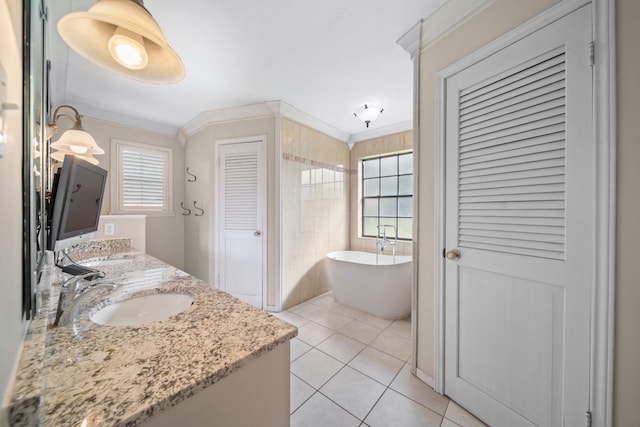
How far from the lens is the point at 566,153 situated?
3.53ft

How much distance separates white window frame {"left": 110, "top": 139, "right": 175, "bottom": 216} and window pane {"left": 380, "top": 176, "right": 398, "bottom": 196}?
326 cm

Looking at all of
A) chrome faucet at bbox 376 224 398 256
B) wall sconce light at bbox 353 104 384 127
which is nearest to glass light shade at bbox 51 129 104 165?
wall sconce light at bbox 353 104 384 127

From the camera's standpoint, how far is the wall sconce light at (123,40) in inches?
27.2

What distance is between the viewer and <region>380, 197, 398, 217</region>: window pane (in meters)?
3.68

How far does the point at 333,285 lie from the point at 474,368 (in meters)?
1.87

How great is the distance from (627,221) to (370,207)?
120 inches

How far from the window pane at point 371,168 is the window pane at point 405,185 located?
1.34 ft

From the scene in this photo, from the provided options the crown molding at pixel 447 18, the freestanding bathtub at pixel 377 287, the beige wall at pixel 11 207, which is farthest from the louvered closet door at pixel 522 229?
the beige wall at pixel 11 207

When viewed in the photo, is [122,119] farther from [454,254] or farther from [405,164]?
[454,254]

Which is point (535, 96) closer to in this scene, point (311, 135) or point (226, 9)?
point (226, 9)

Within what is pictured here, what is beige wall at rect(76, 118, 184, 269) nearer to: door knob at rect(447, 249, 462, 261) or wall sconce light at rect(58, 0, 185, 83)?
wall sconce light at rect(58, 0, 185, 83)

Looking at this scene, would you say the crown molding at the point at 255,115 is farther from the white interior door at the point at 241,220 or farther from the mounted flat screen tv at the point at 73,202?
the mounted flat screen tv at the point at 73,202

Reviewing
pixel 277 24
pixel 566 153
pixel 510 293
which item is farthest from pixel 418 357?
pixel 277 24

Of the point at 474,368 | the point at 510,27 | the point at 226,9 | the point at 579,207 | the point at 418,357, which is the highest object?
the point at 226,9
